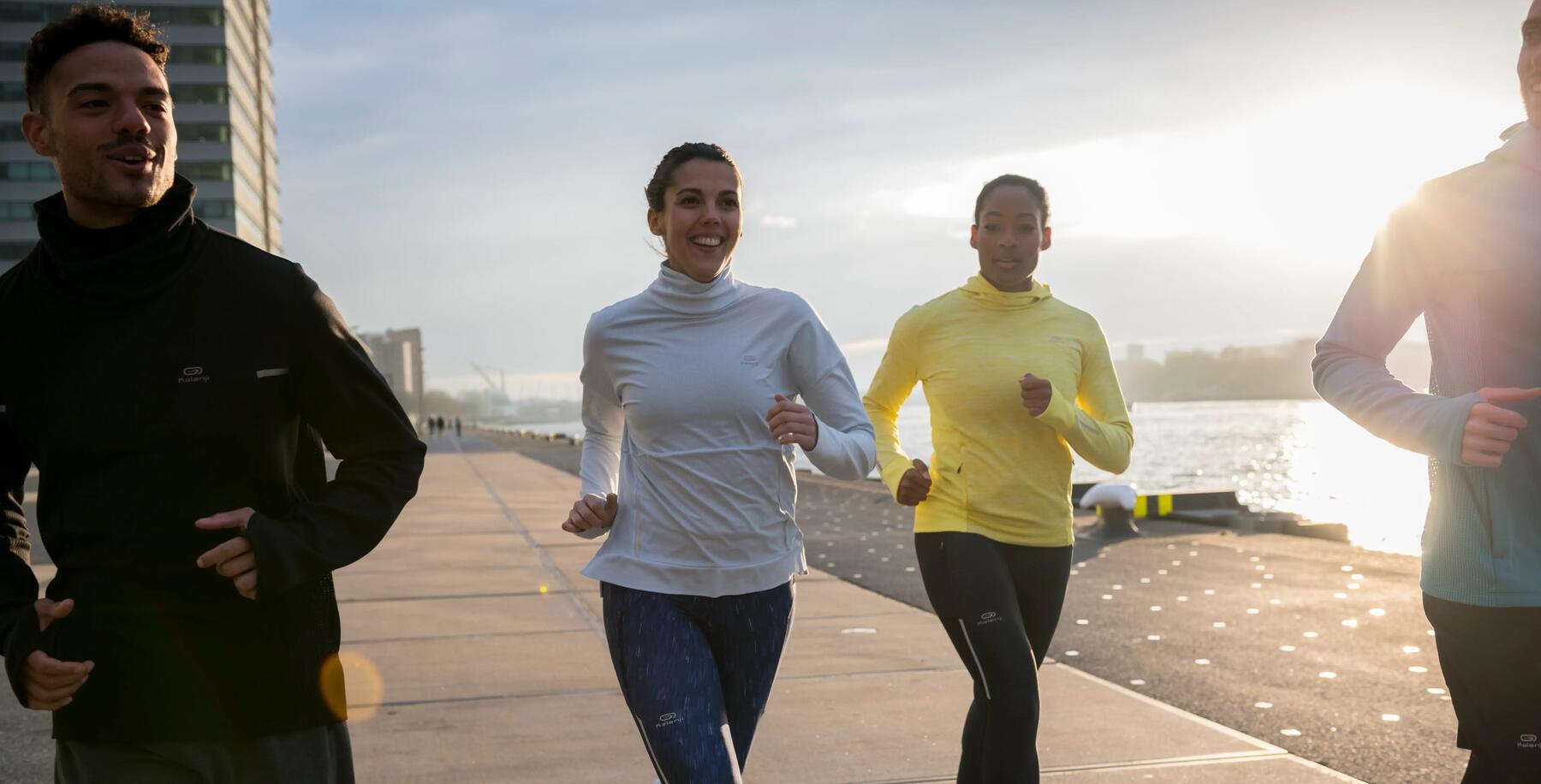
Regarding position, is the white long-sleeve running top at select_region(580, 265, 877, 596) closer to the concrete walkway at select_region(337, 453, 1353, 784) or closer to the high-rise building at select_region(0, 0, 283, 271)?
the concrete walkway at select_region(337, 453, 1353, 784)

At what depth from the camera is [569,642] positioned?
311 inches

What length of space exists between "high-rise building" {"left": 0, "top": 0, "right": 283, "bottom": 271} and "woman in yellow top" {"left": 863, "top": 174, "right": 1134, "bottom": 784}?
7290 centimetres

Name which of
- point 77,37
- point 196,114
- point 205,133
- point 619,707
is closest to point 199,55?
point 196,114

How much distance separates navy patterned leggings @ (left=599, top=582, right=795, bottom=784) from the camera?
3.14 metres

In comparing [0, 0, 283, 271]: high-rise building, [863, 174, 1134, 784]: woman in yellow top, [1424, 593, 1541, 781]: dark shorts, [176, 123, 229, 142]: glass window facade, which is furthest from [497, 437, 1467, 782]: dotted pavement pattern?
[176, 123, 229, 142]: glass window facade

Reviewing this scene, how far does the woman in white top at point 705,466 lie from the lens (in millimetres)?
3256

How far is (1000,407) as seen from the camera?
4.34 meters

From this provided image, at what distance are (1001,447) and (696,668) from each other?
1.48 metres

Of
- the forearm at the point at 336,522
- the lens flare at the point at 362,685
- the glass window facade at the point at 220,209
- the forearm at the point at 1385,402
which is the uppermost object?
the glass window facade at the point at 220,209

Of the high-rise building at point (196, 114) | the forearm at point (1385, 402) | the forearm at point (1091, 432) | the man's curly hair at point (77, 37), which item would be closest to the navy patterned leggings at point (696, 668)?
the forearm at point (1091, 432)

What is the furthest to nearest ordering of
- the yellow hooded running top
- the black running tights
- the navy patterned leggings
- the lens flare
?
the lens flare < the yellow hooded running top < the black running tights < the navy patterned leggings

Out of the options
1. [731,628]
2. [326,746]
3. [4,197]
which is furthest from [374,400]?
[4,197]

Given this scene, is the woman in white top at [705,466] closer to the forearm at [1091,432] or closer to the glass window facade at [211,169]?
the forearm at [1091,432]

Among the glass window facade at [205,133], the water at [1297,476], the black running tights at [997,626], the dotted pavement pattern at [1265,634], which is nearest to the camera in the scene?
the black running tights at [997,626]
